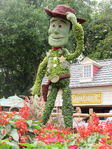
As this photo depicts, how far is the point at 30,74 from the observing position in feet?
71.3

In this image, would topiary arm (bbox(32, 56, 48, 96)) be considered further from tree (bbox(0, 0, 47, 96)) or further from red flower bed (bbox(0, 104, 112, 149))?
tree (bbox(0, 0, 47, 96))

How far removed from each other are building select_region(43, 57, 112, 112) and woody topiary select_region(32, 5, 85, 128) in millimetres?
8768

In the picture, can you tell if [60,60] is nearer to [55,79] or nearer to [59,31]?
[55,79]

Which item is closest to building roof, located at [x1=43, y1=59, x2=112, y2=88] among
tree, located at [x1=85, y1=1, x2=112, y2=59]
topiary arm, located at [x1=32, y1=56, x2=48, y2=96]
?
tree, located at [x1=85, y1=1, x2=112, y2=59]

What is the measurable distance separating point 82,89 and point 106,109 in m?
1.63

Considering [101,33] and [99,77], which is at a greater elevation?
[101,33]

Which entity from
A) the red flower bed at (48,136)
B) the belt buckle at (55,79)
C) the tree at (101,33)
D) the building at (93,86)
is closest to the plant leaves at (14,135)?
the red flower bed at (48,136)

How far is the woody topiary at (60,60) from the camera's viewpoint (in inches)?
202

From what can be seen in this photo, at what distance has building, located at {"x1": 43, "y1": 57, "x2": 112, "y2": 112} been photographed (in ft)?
46.9

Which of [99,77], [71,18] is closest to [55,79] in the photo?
[71,18]

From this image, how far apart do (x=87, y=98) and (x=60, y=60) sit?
9775mm

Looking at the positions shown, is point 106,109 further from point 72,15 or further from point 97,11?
point 97,11

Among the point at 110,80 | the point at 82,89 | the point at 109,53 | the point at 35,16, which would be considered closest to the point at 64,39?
the point at 110,80

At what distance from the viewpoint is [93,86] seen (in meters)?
14.8
